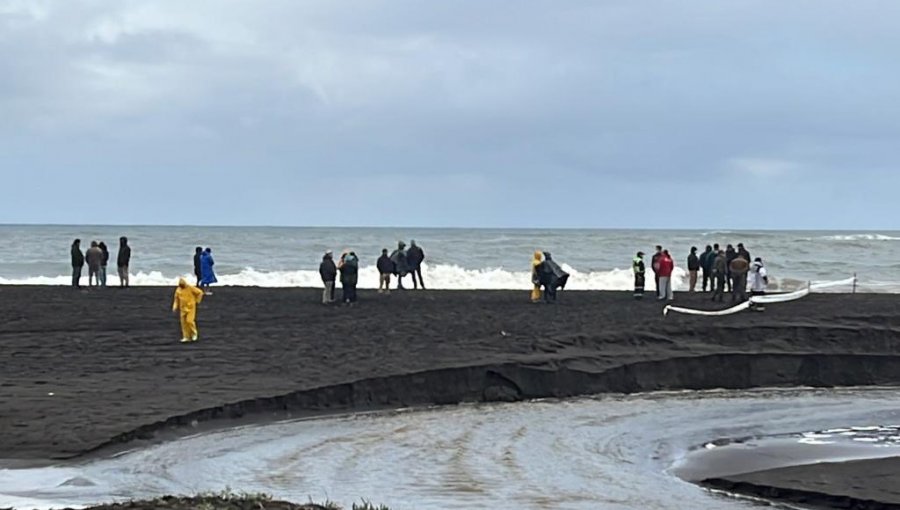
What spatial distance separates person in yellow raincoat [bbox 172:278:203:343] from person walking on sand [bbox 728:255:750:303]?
16.0m

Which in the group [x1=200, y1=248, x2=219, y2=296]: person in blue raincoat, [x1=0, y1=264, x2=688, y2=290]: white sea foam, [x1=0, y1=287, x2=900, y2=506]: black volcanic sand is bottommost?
[x1=0, y1=287, x2=900, y2=506]: black volcanic sand

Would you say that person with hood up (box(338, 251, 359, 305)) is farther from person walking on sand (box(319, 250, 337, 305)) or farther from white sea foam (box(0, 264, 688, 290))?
white sea foam (box(0, 264, 688, 290))

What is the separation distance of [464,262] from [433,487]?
64489 millimetres

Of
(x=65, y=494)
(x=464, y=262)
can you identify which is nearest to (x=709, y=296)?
(x=65, y=494)

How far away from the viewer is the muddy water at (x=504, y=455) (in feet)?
47.0

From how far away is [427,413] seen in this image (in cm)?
2145

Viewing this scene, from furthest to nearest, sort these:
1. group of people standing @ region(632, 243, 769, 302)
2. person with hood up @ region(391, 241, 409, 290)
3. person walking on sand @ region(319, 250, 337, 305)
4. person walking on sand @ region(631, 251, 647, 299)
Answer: person with hood up @ region(391, 241, 409, 290) → person walking on sand @ region(631, 251, 647, 299) → group of people standing @ region(632, 243, 769, 302) → person walking on sand @ region(319, 250, 337, 305)

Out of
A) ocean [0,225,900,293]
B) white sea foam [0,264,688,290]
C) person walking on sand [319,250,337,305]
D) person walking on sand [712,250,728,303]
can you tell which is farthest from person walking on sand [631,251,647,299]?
white sea foam [0,264,688,290]

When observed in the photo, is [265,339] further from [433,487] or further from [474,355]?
[433,487]

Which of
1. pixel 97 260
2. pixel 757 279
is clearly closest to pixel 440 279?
pixel 97 260

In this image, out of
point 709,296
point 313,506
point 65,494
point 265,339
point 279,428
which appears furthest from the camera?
point 709,296

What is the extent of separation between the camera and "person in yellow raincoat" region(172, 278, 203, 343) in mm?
25688

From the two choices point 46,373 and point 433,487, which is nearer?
point 433,487

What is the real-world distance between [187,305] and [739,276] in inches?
653
